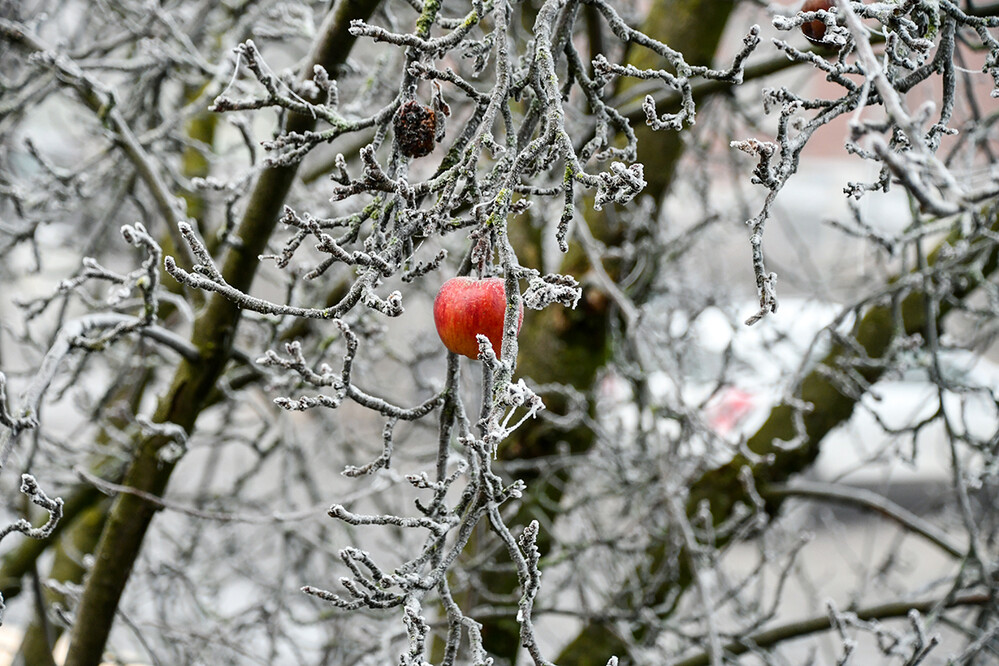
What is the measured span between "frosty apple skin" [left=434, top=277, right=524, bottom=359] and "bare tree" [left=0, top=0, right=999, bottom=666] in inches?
1.3

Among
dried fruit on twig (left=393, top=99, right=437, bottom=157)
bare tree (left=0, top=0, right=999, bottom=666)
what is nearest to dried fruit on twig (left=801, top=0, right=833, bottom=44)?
bare tree (left=0, top=0, right=999, bottom=666)

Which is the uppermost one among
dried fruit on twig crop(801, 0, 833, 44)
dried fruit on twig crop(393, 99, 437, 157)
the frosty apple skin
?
dried fruit on twig crop(801, 0, 833, 44)

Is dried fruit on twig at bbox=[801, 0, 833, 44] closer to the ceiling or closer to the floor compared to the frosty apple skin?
closer to the ceiling

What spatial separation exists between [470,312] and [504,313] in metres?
0.04

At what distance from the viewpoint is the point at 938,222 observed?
270 centimetres

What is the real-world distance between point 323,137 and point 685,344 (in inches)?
75.0

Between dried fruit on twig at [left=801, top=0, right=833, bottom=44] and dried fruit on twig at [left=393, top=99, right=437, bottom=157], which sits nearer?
dried fruit on twig at [left=393, top=99, right=437, bottom=157]

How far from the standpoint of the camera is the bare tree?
109 cm

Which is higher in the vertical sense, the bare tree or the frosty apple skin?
the bare tree

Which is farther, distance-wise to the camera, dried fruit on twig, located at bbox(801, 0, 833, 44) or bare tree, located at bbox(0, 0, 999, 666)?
dried fruit on twig, located at bbox(801, 0, 833, 44)

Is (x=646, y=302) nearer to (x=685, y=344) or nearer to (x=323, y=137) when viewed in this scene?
(x=685, y=344)

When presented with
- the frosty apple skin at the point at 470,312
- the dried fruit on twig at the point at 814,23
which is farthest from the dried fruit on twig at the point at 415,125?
the dried fruit on twig at the point at 814,23

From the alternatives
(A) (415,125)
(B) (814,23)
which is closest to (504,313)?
(A) (415,125)

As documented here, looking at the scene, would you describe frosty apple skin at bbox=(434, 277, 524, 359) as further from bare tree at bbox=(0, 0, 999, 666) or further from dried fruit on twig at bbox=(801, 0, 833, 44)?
dried fruit on twig at bbox=(801, 0, 833, 44)
